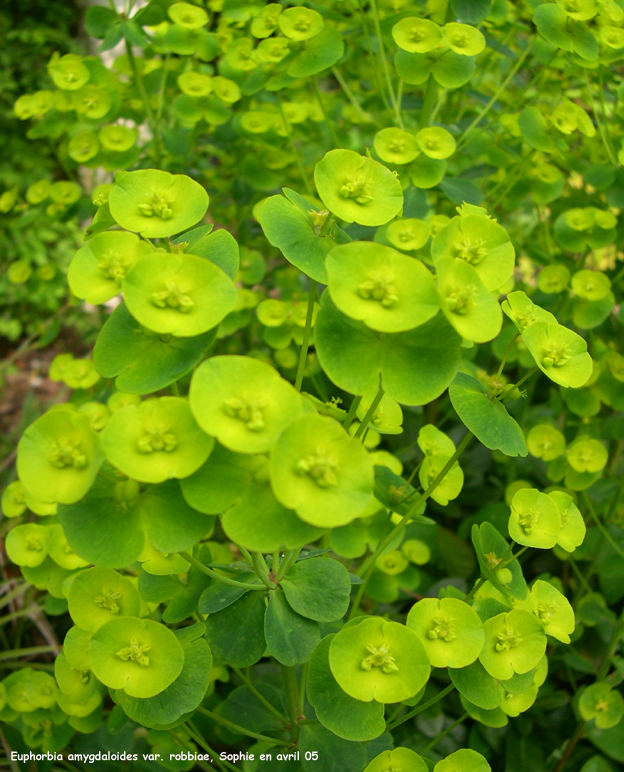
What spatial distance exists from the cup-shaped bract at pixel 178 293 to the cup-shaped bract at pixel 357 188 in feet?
0.70

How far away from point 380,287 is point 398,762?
A: 0.70 m

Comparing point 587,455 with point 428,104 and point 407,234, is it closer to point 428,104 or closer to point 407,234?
point 407,234

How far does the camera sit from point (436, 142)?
1.46m

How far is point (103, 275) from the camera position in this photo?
768mm

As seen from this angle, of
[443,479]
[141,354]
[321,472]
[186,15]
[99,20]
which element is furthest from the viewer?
[99,20]

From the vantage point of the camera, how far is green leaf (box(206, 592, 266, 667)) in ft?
2.90

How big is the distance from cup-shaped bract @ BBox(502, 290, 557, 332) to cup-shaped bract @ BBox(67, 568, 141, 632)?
69cm

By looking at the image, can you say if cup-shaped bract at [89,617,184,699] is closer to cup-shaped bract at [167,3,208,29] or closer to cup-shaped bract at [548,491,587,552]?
cup-shaped bract at [548,491,587,552]

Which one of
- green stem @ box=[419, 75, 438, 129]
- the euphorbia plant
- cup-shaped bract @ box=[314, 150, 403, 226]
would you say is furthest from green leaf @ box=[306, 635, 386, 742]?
green stem @ box=[419, 75, 438, 129]

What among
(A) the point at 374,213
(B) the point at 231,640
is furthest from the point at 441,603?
(A) the point at 374,213

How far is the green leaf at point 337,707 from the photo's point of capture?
817mm

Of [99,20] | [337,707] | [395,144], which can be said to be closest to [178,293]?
[337,707]

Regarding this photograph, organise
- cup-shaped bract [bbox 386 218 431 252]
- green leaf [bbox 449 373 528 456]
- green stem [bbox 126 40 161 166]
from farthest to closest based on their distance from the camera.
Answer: green stem [bbox 126 40 161 166], cup-shaped bract [bbox 386 218 431 252], green leaf [bbox 449 373 528 456]

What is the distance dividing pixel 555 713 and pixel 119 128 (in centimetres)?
212
